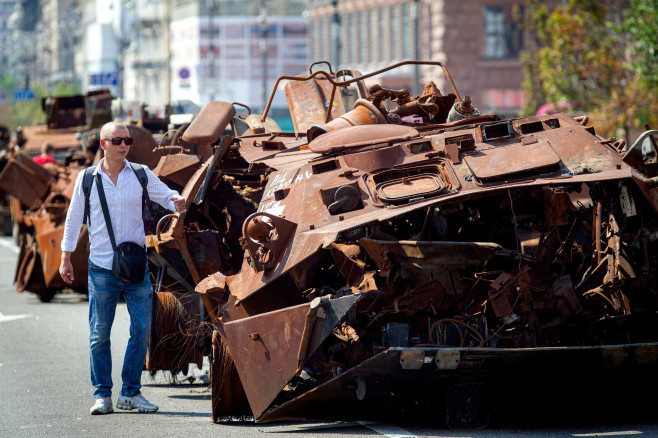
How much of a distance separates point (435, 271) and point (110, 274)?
2295mm

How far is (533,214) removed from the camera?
8836 mm

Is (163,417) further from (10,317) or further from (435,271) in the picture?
(10,317)

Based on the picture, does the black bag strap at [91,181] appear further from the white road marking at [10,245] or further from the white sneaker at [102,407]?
the white road marking at [10,245]

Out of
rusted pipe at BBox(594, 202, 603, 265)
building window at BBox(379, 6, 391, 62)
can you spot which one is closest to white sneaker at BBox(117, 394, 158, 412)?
rusted pipe at BBox(594, 202, 603, 265)

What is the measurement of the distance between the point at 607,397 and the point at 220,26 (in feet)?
239

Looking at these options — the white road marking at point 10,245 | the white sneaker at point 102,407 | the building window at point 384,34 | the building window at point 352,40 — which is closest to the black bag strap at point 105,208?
the white sneaker at point 102,407

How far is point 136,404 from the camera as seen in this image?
8703 millimetres

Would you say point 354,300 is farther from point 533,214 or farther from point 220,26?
point 220,26

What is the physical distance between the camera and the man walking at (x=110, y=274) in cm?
867

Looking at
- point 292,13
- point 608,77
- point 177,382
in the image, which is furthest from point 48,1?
point 177,382

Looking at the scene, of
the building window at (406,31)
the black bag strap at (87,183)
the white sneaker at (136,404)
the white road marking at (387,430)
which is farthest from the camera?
the building window at (406,31)

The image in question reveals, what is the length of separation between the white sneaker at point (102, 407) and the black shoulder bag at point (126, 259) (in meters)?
0.82

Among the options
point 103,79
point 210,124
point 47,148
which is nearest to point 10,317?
point 210,124

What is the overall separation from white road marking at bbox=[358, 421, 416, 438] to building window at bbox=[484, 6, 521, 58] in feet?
139
